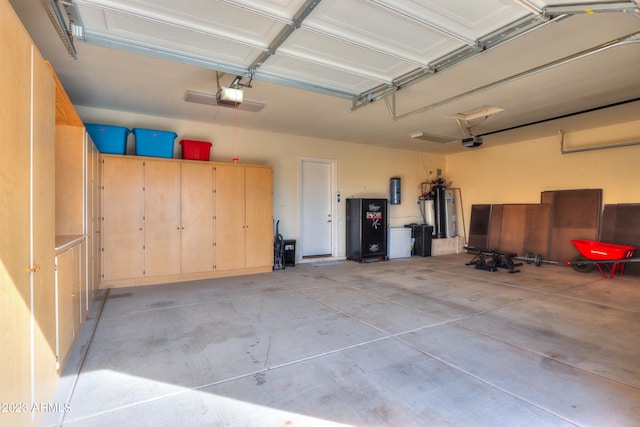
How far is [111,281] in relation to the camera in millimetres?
4852

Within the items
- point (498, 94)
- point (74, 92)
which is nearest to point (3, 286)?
point (74, 92)

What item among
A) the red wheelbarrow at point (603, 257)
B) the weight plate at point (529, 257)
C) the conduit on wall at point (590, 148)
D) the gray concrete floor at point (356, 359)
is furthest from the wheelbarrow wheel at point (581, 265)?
the conduit on wall at point (590, 148)

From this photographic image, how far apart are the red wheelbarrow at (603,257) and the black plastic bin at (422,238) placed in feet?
9.56

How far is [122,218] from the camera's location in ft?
16.1

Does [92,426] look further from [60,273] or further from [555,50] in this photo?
[555,50]

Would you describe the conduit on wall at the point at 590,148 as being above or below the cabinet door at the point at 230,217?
above

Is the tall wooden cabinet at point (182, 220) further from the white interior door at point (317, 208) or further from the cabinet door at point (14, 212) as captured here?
the cabinet door at point (14, 212)

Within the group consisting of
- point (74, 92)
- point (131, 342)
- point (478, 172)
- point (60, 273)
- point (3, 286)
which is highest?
point (74, 92)

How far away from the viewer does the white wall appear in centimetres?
587

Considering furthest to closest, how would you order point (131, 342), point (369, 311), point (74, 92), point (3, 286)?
point (74, 92)
point (369, 311)
point (131, 342)
point (3, 286)

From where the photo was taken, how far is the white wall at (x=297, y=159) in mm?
5867

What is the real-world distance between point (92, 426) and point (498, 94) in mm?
5643

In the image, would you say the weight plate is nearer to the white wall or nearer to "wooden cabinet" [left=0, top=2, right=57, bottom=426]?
the white wall

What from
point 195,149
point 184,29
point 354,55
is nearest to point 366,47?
point 354,55
